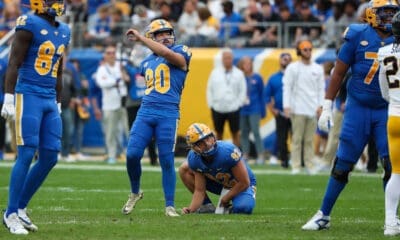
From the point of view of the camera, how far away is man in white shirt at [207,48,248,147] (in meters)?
19.2

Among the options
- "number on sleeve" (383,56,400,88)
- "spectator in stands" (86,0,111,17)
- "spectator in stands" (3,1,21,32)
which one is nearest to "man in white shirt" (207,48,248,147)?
"spectator in stands" (3,1,21,32)

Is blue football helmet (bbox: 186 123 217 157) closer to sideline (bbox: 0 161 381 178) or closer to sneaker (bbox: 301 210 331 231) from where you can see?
sneaker (bbox: 301 210 331 231)

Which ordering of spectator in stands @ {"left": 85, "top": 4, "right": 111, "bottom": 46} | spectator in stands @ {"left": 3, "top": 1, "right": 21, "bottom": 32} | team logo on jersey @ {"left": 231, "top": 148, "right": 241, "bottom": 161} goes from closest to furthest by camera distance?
team logo on jersey @ {"left": 231, "top": 148, "right": 241, "bottom": 161} → spectator in stands @ {"left": 85, "top": 4, "right": 111, "bottom": 46} → spectator in stands @ {"left": 3, "top": 1, "right": 21, "bottom": 32}

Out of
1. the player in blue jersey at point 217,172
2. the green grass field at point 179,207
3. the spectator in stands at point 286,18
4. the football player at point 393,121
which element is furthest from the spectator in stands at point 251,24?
the football player at point 393,121

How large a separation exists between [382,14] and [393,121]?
109 centimetres

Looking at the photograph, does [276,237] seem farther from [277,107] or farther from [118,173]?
[277,107]

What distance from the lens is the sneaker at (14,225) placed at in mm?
8977

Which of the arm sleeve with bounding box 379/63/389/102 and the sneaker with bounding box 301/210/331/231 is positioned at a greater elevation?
the arm sleeve with bounding box 379/63/389/102

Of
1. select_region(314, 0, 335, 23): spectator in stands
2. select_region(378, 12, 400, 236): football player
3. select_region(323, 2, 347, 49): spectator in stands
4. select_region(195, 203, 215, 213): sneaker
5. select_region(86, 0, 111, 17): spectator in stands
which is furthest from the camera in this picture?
select_region(86, 0, 111, 17): spectator in stands

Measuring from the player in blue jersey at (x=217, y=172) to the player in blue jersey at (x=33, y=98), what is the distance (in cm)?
172

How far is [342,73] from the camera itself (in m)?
9.41

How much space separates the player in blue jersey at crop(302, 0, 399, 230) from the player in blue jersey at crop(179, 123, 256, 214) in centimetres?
153

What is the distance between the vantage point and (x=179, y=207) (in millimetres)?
11734

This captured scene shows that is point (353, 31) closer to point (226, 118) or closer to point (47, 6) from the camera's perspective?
point (47, 6)
